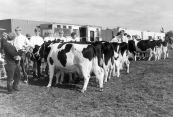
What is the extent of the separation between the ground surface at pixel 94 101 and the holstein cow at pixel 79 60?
2.05 ft

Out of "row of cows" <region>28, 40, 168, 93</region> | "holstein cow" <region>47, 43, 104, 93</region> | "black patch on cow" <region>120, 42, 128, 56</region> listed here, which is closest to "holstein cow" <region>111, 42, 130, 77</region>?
"black patch on cow" <region>120, 42, 128, 56</region>

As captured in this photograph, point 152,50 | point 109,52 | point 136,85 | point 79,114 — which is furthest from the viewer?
point 152,50

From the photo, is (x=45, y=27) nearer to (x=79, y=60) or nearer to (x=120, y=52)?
(x=120, y=52)

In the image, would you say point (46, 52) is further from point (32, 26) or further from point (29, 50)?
point (32, 26)

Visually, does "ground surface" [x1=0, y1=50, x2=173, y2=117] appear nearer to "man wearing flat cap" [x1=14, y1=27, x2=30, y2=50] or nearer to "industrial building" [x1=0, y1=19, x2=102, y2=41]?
"man wearing flat cap" [x1=14, y1=27, x2=30, y2=50]

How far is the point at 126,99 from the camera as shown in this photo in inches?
200

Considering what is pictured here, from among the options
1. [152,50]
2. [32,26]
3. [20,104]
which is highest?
[32,26]

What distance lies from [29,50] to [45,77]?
1535 mm

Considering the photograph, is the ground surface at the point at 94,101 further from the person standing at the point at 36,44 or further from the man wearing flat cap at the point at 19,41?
the man wearing flat cap at the point at 19,41

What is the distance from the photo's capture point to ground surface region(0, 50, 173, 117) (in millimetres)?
4230

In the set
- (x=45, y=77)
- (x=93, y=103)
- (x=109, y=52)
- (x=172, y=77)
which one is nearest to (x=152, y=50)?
(x=172, y=77)

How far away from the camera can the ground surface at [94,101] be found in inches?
167

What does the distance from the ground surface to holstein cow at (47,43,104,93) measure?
624mm

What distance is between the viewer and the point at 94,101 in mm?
5000
